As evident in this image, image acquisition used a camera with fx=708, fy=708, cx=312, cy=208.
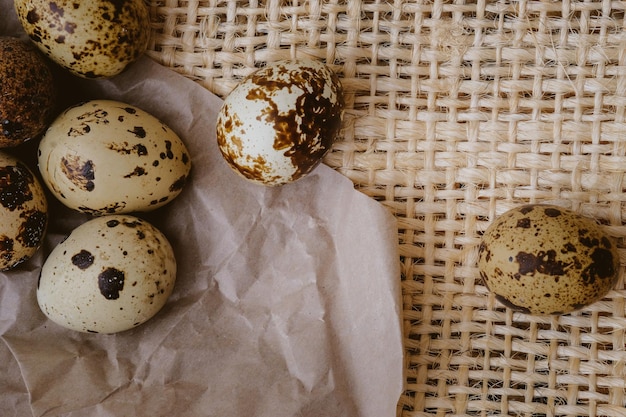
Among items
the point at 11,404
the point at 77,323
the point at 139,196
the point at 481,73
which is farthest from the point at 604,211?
the point at 11,404

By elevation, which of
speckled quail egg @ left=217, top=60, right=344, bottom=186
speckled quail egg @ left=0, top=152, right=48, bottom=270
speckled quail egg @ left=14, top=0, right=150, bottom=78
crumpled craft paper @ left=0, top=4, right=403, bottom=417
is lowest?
crumpled craft paper @ left=0, top=4, right=403, bottom=417

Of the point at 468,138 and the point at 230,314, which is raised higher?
the point at 468,138

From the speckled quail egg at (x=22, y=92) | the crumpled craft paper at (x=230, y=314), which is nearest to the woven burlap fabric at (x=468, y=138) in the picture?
the crumpled craft paper at (x=230, y=314)

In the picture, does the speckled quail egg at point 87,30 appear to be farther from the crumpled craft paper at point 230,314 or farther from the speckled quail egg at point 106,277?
the speckled quail egg at point 106,277

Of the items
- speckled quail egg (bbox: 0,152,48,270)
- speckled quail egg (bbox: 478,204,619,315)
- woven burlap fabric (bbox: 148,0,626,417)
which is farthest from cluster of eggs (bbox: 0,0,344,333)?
speckled quail egg (bbox: 478,204,619,315)

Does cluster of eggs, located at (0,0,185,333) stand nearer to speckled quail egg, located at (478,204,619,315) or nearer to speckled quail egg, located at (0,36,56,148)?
speckled quail egg, located at (0,36,56,148)

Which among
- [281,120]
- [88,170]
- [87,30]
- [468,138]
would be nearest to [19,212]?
[88,170]

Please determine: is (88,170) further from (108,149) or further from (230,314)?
(230,314)
